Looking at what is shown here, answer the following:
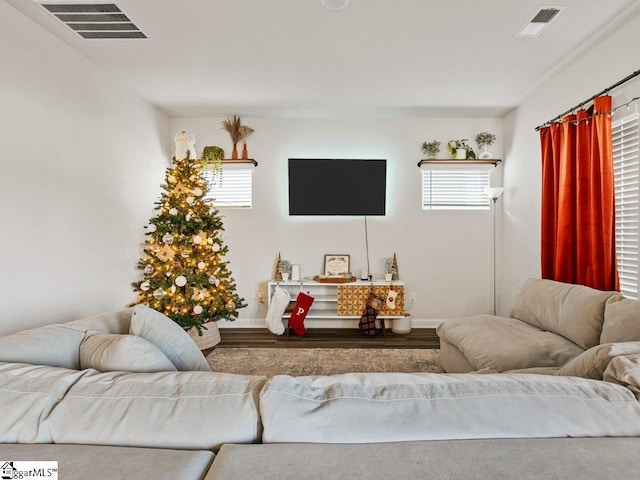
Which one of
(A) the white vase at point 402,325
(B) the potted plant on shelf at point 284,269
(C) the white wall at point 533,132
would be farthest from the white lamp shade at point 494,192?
(B) the potted plant on shelf at point 284,269

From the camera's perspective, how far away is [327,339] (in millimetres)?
4121

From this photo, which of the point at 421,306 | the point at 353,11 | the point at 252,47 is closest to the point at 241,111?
the point at 252,47

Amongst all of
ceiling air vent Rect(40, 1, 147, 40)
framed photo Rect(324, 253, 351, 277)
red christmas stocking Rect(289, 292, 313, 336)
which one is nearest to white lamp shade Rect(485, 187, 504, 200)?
framed photo Rect(324, 253, 351, 277)

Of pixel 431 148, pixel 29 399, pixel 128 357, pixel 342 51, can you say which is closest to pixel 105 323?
pixel 128 357

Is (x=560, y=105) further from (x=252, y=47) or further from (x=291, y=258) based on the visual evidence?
(x=291, y=258)

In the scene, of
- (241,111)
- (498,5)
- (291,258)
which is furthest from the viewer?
(291,258)

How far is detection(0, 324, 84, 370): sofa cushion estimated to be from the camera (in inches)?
48.0

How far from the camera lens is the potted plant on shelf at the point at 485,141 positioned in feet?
14.6

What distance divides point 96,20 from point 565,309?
12.5ft

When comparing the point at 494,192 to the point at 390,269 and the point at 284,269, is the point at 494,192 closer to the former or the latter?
the point at 390,269

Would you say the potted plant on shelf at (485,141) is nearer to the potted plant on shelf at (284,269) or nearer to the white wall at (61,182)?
the potted plant on shelf at (284,269)

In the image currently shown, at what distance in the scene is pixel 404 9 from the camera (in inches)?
93.3

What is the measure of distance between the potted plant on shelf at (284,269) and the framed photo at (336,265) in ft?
1.58

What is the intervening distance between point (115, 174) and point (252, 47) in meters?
1.86
